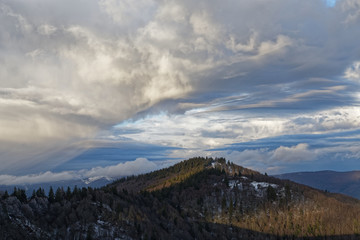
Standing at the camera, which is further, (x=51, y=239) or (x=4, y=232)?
(x=51, y=239)

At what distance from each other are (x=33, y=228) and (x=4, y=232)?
2046 cm

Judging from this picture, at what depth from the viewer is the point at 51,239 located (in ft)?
644

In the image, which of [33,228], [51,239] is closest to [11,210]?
[33,228]

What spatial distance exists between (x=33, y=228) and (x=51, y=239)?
13.7 metres

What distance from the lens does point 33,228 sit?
639ft

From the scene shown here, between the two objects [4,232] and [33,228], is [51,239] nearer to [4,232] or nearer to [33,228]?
[33,228]

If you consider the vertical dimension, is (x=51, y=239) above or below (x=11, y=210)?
below

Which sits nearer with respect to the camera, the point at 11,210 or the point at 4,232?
the point at 4,232

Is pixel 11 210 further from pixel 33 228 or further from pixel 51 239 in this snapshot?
pixel 51 239

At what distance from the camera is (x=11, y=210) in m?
198

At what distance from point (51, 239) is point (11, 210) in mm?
33105

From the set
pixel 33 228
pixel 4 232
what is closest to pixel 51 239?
pixel 33 228

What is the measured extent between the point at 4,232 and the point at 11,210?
24.0m
